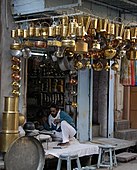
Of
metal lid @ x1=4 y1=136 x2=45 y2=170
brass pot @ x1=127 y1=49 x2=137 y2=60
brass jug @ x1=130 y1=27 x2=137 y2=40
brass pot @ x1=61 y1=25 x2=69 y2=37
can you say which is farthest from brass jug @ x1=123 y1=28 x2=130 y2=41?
metal lid @ x1=4 y1=136 x2=45 y2=170

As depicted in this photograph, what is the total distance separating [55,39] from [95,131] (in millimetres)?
4708

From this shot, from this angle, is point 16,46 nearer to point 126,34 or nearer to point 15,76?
point 15,76

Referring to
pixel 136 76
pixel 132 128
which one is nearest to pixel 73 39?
pixel 136 76

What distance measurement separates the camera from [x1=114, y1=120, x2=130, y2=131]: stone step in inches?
481

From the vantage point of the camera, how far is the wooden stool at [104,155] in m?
9.41

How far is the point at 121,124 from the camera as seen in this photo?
12.4 metres

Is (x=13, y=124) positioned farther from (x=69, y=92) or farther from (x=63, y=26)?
(x=69, y=92)

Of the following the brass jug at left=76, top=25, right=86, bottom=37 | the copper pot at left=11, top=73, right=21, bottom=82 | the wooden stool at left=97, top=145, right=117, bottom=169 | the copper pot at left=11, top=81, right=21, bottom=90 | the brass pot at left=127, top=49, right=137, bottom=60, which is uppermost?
the brass jug at left=76, top=25, right=86, bottom=37

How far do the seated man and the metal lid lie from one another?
3087 millimetres

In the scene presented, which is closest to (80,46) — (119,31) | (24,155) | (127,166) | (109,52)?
(119,31)

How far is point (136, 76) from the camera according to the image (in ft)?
36.4

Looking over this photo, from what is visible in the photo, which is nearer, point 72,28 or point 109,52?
point 72,28

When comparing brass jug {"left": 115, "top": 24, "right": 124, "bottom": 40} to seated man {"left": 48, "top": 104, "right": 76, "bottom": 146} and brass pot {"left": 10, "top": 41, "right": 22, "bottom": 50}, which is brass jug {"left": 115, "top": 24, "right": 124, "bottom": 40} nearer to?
brass pot {"left": 10, "top": 41, "right": 22, "bottom": 50}

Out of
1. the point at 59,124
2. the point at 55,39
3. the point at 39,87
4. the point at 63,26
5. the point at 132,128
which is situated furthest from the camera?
the point at 132,128
